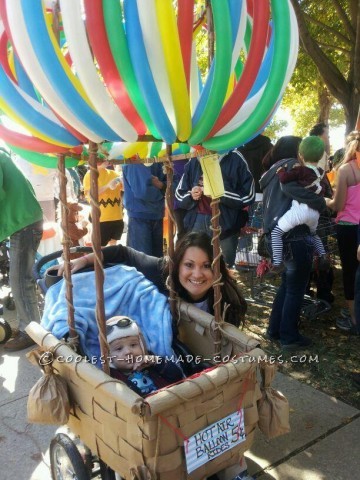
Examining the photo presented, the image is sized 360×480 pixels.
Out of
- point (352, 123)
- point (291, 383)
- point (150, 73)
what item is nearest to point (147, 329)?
point (291, 383)

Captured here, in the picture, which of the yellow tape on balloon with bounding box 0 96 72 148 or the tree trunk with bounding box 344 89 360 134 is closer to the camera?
the yellow tape on balloon with bounding box 0 96 72 148

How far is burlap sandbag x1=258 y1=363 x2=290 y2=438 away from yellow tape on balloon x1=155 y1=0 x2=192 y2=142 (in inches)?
41.4

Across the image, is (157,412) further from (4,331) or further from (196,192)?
(4,331)

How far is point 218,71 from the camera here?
1.56 metres

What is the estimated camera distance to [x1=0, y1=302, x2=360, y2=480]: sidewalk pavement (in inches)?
94.0

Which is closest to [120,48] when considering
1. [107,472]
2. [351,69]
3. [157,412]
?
[157,412]

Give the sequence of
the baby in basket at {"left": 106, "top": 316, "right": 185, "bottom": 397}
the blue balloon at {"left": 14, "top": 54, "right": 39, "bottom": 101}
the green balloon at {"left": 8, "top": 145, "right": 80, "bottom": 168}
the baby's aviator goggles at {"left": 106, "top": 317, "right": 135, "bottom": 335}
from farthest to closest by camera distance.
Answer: the baby's aviator goggles at {"left": 106, "top": 317, "right": 135, "bottom": 335}, the baby in basket at {"left": 106, "top": 316, "right": 185, "bottom": 397}, the green balloon at {"left": 8, "top": 145, "right": 80, "bottom": 168}, the blue balloon at {"left": 14, "top": 54, "right": 39, "bottom": 101}

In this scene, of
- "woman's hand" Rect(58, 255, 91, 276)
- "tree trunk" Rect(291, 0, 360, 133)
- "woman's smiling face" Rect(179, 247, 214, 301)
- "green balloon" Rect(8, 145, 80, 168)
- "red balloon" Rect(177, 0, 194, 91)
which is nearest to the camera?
"red balloon" Rect(177, 0, 194, 91)

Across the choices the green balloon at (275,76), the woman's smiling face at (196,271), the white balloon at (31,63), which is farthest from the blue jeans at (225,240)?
the white balloon at (31,63)

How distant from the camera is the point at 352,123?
25.7 feet

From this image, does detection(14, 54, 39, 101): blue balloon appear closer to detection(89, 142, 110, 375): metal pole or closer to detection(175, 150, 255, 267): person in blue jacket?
detection(89, 142, 110, 375): metal pole

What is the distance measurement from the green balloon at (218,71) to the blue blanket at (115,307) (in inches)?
44.4

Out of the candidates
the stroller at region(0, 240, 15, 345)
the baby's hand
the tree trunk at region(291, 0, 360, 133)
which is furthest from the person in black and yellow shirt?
→ the tree trunk at region(291, 0, 360, 133)

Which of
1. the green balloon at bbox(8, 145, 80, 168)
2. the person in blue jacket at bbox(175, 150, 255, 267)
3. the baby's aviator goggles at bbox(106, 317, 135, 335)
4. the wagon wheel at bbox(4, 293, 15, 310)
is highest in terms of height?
Answer: the green balloon at bbox(8, 145, 80, 168)
